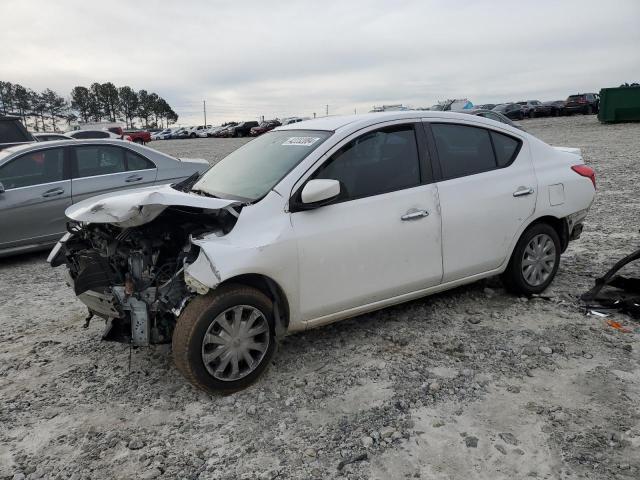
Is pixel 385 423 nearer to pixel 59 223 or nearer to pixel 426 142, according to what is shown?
pixel 426 142

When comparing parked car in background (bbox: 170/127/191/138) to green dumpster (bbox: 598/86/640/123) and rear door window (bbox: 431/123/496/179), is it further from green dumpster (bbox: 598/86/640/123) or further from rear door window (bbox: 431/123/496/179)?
rear door window (bbox: 431/123/496/179)

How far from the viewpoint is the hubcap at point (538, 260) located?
4.63 m

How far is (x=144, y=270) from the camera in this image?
3490 mm

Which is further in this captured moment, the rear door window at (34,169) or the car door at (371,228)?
the rear door window at (34,169)

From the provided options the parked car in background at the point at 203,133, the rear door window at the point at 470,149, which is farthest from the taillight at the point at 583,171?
the parked car in background at the point at 203,133

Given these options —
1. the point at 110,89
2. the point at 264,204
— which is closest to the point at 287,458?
the point at 264,204

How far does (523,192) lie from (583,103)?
40.9 m

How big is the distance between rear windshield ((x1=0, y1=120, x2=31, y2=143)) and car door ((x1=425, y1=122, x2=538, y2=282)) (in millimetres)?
8510

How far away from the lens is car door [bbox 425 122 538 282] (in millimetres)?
4090

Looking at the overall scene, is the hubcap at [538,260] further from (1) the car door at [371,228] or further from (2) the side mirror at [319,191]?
(2) the side mirror at [319,191]

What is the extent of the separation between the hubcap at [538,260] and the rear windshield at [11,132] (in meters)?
9.14

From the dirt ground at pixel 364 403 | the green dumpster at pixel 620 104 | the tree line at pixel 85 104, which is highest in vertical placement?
the tree line at pixel 85 104

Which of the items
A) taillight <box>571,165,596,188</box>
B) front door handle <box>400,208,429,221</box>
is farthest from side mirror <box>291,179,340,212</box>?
taillight <box>571,165,596,188</box>

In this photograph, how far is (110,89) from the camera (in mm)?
92812
